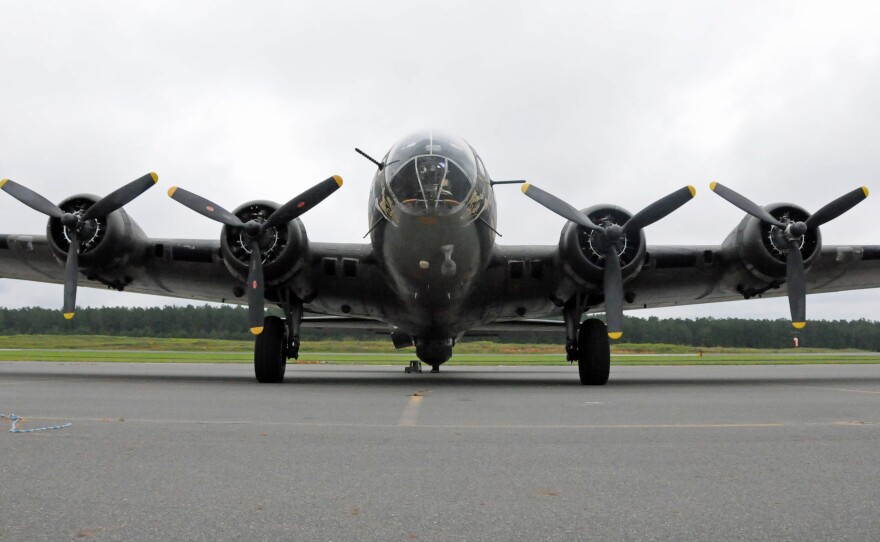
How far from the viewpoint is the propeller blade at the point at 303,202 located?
49.3 feet

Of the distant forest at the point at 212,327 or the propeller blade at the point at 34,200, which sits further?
the distant forest at the point at 212,327

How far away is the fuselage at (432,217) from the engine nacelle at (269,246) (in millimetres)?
1804

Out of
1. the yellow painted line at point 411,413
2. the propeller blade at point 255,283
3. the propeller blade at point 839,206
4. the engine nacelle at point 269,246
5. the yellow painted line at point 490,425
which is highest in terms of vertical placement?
the propeller blade at point 839,206

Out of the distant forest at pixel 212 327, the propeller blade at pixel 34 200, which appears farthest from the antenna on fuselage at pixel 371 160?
the distant forest at pixel 212 327

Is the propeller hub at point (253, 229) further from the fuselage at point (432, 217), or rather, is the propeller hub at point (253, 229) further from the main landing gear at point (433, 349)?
the main landing gear at point (433, 349)

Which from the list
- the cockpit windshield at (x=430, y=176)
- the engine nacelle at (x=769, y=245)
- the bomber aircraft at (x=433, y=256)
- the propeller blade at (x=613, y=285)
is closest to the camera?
the cockpit windshield at (x=430, y=176)

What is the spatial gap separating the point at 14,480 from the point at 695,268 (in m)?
15.3

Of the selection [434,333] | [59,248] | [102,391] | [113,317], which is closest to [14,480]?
[102,391]

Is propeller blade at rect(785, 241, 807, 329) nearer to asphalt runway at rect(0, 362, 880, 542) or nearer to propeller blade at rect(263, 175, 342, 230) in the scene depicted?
asphalt runway at rect(0, 362, 880, 542)

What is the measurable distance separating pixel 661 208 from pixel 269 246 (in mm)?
8286

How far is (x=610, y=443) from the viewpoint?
6.30 metres

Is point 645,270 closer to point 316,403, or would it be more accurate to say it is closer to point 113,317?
point 316,403

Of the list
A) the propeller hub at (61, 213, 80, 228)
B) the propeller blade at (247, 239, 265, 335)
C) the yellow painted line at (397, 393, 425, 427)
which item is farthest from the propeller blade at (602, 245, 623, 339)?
the propeller hub at (61, 213, 80, 228)

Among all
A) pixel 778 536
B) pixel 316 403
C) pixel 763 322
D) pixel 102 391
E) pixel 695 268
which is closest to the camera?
pixel 778 536
